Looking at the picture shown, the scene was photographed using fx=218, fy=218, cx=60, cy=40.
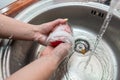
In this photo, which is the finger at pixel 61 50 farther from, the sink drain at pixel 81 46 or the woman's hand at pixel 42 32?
the sink drain at pixel 81 46

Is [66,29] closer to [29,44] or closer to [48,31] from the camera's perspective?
[48,31]

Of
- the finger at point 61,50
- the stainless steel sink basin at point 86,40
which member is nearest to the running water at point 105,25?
the stainless steel sink basin at point 86,40

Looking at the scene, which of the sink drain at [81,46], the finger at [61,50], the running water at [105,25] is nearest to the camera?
the finger at [61,50]

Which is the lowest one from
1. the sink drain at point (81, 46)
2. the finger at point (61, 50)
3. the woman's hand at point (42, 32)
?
the sink drain at point (81, 46)

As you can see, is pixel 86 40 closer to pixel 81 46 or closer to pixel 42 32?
pixel 81 46

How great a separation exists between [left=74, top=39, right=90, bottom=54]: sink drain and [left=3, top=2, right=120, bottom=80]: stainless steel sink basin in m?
0.01

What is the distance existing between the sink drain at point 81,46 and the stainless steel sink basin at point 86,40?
0.01m

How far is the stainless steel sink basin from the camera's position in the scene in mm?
848

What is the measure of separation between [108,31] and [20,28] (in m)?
0.37

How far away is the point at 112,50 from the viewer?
92cm

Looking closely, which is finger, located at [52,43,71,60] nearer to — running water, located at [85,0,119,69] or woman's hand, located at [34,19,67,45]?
woman's hand, located at [34,19,67,45]

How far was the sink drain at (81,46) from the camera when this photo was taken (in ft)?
3.01

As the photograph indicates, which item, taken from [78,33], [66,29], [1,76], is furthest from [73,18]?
[1,76]

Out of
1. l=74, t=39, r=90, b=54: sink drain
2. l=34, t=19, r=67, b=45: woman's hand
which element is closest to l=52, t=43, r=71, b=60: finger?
l=34, t=19, r=67, b=45: woman's hand
